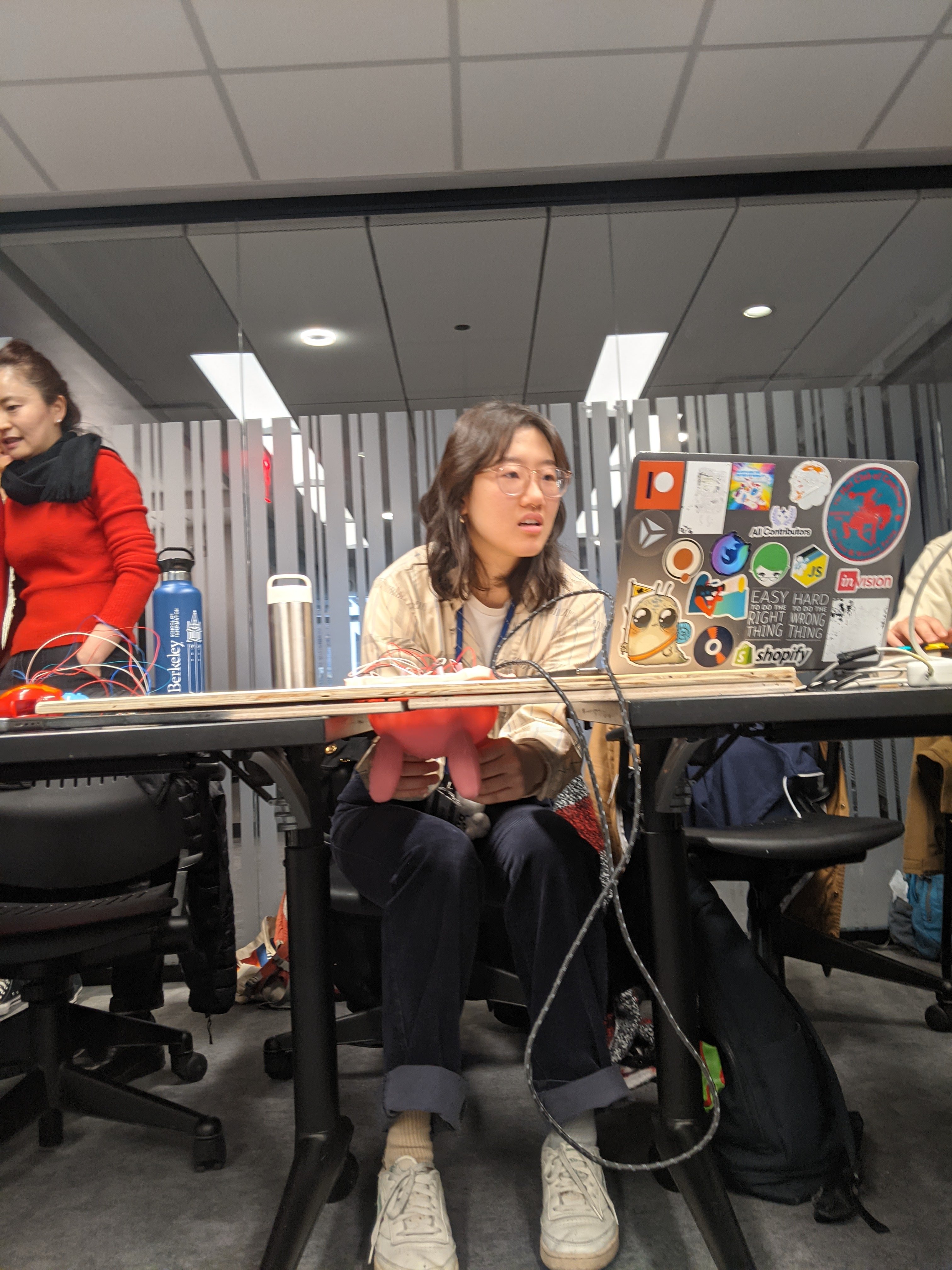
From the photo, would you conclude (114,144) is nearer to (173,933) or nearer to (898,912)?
(173,933)

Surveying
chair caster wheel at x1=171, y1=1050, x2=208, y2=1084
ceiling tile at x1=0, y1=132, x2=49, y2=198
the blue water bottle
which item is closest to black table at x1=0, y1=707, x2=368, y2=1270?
chair caster wheel at x1=171, y1=1050, x2=208, y2=1084

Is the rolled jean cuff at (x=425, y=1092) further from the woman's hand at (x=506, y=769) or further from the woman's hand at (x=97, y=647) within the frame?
the woman's hand at (x=97, y=647)

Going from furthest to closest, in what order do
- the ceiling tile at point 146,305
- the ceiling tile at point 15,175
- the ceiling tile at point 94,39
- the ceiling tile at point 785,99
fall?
the ceiling tile at point 146,305
the ceiling tile at point 15,175
the ceiling tile at point 785,99
the ceiling tile at point 94,39

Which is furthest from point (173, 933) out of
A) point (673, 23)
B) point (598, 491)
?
point (673, 23)

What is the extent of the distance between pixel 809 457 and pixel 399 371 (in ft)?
7.38

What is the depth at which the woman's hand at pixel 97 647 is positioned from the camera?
2061 mm

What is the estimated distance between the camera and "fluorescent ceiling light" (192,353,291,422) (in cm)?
282

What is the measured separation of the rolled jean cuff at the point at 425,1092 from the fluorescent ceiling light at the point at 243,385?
7.33 feet

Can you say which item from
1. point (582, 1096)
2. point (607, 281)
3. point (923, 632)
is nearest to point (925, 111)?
point (607, 281)

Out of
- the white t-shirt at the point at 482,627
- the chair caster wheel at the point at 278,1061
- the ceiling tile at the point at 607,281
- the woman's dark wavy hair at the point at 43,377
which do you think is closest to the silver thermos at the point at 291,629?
the white t-shirt at the point at 482,627

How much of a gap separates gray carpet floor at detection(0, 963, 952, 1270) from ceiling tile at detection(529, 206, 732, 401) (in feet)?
7.23

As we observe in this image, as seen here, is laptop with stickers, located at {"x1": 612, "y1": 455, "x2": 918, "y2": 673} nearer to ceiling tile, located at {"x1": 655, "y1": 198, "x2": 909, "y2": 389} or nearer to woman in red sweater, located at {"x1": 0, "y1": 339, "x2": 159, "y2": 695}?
woman in red sweater, located at {"x1": 0, "y1": 339, "x2": 159, "y2": 695}

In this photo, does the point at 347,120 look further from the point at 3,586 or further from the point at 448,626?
the point at 448,626

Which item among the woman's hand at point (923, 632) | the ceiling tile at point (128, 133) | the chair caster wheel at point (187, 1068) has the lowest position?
the chair caster wheel at point (187, 1068)
